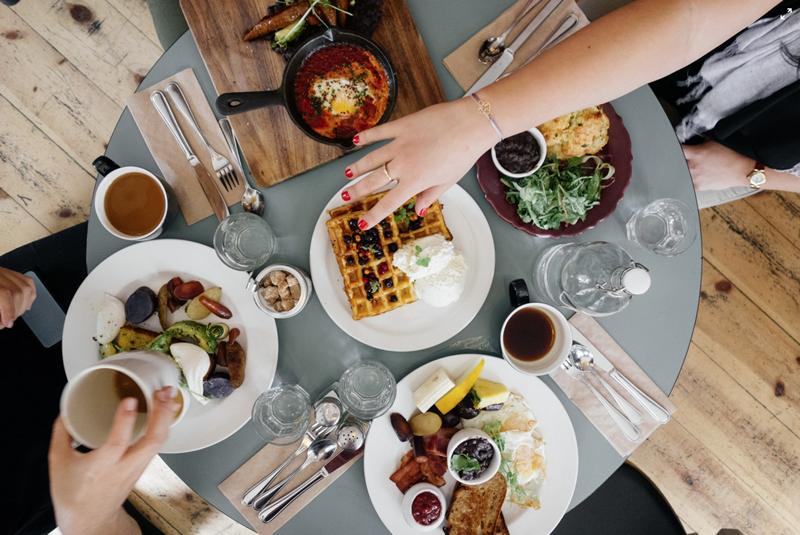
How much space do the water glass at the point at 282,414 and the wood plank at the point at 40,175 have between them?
2413mm

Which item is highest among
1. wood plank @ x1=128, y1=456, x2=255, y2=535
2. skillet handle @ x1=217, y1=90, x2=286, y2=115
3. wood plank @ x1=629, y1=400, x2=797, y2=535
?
skillet handle @ x1=217, y1=90, x2=286, y2=115

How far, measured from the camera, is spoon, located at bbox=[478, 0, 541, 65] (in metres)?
1.87

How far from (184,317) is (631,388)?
2055 millimetres

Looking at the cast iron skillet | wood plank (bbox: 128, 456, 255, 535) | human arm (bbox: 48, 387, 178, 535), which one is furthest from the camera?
wood plank (bbox: 128, 456, 255, 535)

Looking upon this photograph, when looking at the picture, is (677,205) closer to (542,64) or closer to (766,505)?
A: (542,64)

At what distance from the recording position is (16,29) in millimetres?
3047

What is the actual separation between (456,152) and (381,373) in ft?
3.17

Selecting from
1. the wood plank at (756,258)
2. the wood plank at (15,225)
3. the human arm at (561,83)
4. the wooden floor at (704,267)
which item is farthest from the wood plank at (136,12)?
the wood plank at (756,258)

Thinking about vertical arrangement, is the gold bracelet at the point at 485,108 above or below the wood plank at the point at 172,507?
above

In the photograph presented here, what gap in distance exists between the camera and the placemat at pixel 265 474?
1829 millimetres

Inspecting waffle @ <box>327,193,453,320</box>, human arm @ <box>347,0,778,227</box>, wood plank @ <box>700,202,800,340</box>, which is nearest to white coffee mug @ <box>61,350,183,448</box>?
waffle @ <box>327,193,453,320</box>

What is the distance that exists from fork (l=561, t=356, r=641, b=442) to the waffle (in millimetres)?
785

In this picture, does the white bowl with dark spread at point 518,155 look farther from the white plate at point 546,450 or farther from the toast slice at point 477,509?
the toast slice at point 477,509

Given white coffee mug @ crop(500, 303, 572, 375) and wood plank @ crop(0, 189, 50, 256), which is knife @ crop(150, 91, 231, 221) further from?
wood plank @ crop(0, 189, 50, 256)
